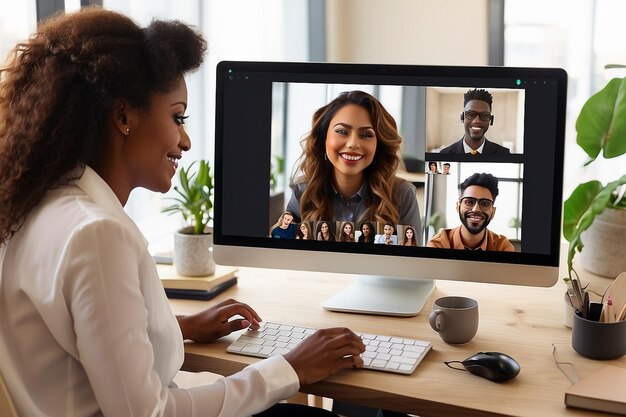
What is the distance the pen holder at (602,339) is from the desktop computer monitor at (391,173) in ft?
0.58

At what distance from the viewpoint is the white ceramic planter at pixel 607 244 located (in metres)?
1.70

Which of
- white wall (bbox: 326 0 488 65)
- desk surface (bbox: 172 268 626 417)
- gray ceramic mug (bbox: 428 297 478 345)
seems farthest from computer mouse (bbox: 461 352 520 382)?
white wall (bbox: 326 0 488 65)

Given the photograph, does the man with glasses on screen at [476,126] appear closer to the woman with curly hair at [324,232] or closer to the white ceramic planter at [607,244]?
the woman with curly hair at [324,232]

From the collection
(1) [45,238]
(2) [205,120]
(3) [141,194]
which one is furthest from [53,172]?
(2) [205,120]

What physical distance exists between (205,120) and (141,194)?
478 millimetres

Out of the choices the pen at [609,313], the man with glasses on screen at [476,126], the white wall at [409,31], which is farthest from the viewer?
the white wall at [409,31]

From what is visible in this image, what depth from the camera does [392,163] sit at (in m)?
1.46

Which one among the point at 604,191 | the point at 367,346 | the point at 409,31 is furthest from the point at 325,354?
the point at 409,31

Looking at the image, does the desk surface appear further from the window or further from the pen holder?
the window

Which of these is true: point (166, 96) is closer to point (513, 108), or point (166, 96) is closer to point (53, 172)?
point (53, 172)

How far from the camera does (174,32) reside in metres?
1.22

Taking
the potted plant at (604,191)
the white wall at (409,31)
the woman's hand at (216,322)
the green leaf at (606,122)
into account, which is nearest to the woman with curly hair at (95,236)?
the woman's hand at (216,322)

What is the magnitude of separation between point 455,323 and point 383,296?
0.90 ft

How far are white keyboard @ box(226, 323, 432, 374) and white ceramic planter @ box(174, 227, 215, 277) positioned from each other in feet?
1.01
